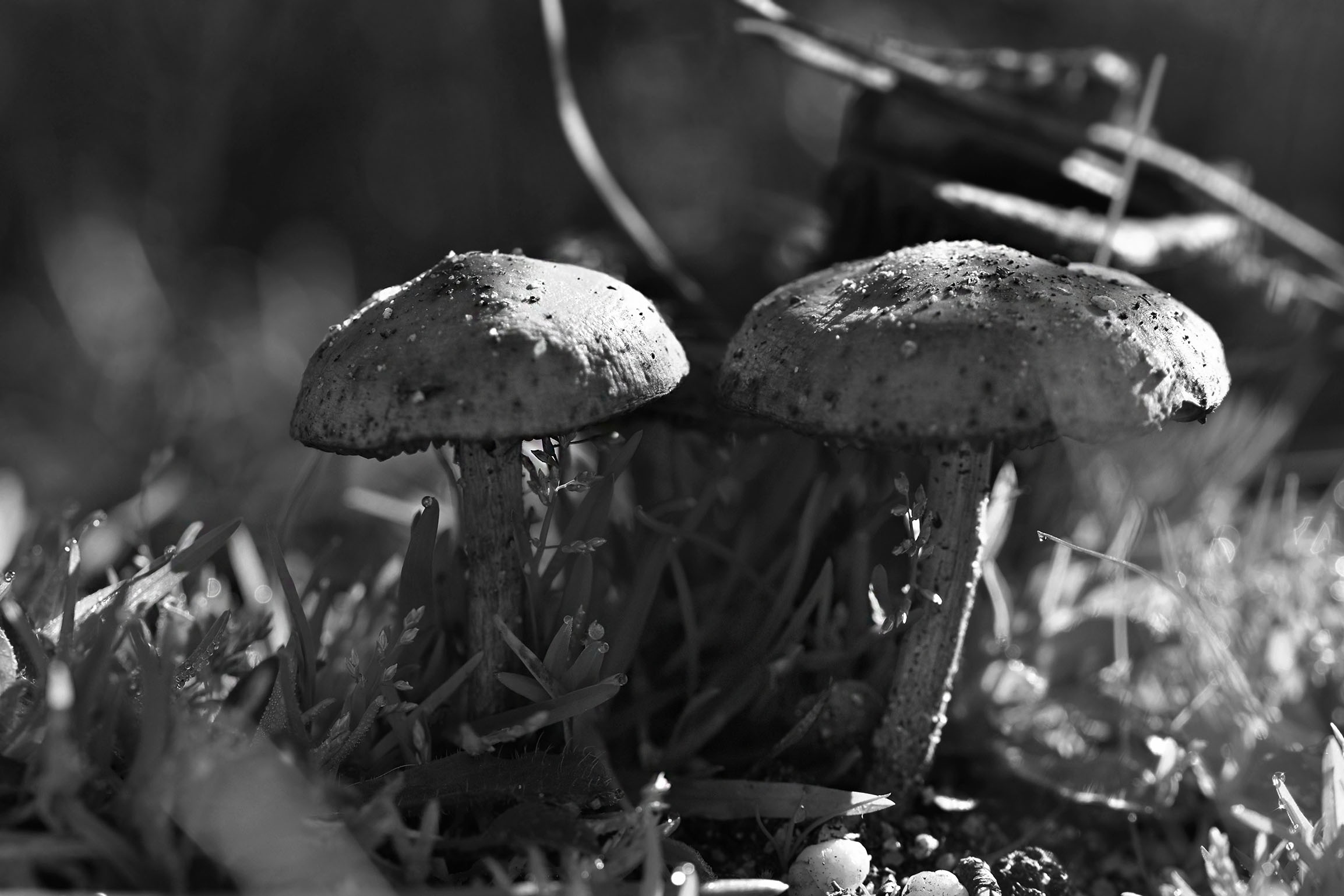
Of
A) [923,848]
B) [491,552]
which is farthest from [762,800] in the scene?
[491,552]

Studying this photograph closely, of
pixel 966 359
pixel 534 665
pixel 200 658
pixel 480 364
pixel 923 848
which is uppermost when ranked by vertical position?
pixel 966 359

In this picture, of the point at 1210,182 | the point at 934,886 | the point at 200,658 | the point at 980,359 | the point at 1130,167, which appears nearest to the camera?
the point at 980,359

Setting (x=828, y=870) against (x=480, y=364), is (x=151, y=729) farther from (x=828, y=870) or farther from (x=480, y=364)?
(x=828, y=870)

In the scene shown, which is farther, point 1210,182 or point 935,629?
point 1210,182

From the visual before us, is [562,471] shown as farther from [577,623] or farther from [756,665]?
[756,665]

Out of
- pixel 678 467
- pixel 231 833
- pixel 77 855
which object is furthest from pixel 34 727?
pixel 678 467

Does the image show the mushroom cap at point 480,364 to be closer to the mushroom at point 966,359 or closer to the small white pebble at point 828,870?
the mushroom at point 966,359

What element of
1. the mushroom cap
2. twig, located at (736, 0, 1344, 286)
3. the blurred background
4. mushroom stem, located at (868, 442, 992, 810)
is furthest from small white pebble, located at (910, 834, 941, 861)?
the blurred background
